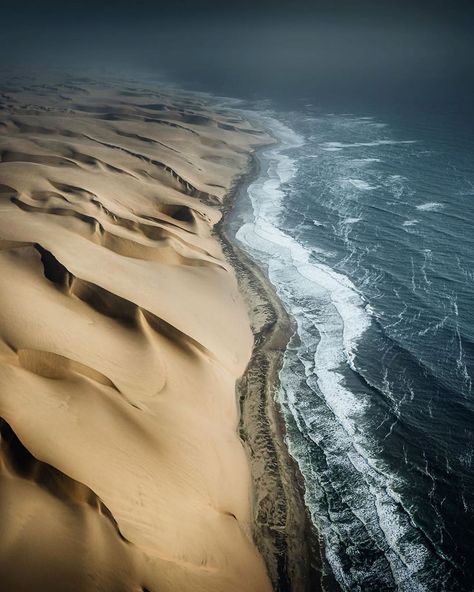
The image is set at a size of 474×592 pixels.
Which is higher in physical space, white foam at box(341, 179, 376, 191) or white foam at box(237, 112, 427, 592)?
white foam at box(341, 179, 376, 191)

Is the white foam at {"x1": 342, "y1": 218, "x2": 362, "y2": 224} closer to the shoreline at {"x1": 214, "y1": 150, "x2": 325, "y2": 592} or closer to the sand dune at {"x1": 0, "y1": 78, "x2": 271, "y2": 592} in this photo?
the sand dune at {"x1": 0, "y1": 78, "x2": 271, "y2": 592}

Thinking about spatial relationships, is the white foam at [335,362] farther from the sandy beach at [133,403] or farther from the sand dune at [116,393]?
the sand dune at [116,393]

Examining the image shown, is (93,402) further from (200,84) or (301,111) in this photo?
(200,84)

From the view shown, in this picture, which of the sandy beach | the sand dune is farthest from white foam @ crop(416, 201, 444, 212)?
→ the sand dune

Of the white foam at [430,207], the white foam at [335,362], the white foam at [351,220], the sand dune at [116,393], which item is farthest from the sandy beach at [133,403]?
the white foam at [430,207]

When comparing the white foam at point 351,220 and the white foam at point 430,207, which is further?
the white foam at point 430,207

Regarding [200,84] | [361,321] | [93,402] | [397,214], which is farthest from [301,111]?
[93,402]
